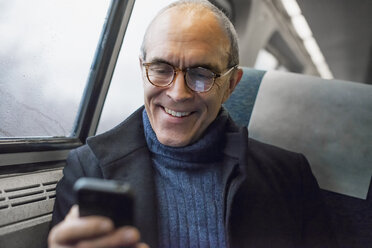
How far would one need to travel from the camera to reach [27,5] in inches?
49.1

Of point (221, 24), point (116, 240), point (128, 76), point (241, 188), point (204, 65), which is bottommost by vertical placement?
point (241, 188)

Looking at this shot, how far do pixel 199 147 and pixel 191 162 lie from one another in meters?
0.06

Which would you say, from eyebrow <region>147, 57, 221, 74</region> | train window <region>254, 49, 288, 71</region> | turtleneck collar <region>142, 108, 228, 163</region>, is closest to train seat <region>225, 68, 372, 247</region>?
turtleneck collar <region>142, 108, 228, 163</region>

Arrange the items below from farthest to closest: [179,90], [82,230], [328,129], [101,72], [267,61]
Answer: [267,61]
[101,72]
[328,129]
[179,90]
[82,230]

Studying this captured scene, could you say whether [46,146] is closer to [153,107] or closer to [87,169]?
[87,169]

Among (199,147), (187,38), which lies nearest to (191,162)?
(199,147)

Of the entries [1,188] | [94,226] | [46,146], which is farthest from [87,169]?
[94,226]

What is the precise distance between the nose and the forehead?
0.04 m

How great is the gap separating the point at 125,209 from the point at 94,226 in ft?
0.16

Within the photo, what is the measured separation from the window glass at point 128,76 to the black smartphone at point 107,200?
1330mm

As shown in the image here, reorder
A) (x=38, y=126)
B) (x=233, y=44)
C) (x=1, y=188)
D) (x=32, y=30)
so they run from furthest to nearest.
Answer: (x=38, y=126), (x=32, y=30), (x=233, y=44), (x=1, y=188)

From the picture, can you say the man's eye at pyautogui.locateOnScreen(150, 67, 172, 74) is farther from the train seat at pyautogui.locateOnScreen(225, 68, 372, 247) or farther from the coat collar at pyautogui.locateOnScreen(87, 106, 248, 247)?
the train seat at pyautogui.locateOnScreen(225, 68, 372, 247)

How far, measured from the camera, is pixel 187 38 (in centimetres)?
104

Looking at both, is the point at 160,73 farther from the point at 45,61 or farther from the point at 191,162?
the point at 45,61
